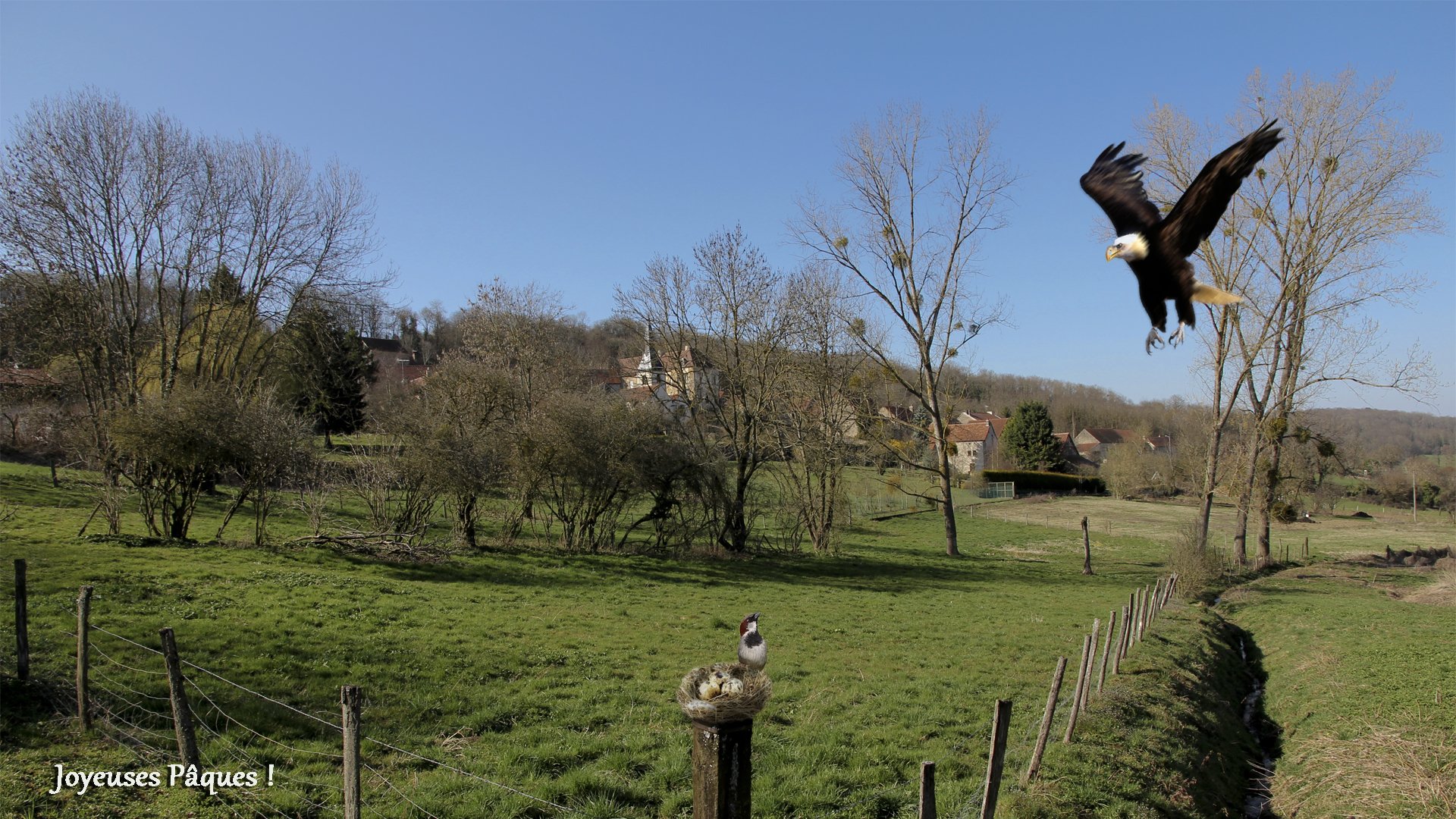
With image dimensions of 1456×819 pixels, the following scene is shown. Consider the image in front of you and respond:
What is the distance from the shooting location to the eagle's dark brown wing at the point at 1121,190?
11.1 ft

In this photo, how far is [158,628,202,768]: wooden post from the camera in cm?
489

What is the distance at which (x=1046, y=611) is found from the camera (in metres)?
16.0

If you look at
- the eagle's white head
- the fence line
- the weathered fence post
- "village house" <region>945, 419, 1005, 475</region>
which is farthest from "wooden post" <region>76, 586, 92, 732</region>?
"village house" <region>945, 419, 1005, 475</region>

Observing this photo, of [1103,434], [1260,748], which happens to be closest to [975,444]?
[1103,434]

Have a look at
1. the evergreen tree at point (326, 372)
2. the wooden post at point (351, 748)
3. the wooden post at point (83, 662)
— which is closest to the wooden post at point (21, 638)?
the wooden post at point (83, 662)

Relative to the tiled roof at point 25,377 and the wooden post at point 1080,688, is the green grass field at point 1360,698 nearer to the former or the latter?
the wooden post at point 1080,688

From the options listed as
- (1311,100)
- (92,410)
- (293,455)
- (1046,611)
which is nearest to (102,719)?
(293,455)

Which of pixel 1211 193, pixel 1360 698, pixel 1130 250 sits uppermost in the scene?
pixel 1211 193

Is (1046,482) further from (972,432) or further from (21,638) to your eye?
(21,638)

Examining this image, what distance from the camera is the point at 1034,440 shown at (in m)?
59.1

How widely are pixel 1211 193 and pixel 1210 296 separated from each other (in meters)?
0.45

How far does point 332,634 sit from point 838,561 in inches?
615

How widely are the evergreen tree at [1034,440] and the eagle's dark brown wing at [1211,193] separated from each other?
6020cm

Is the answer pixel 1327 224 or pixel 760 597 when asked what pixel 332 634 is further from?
pixel 1327 224
